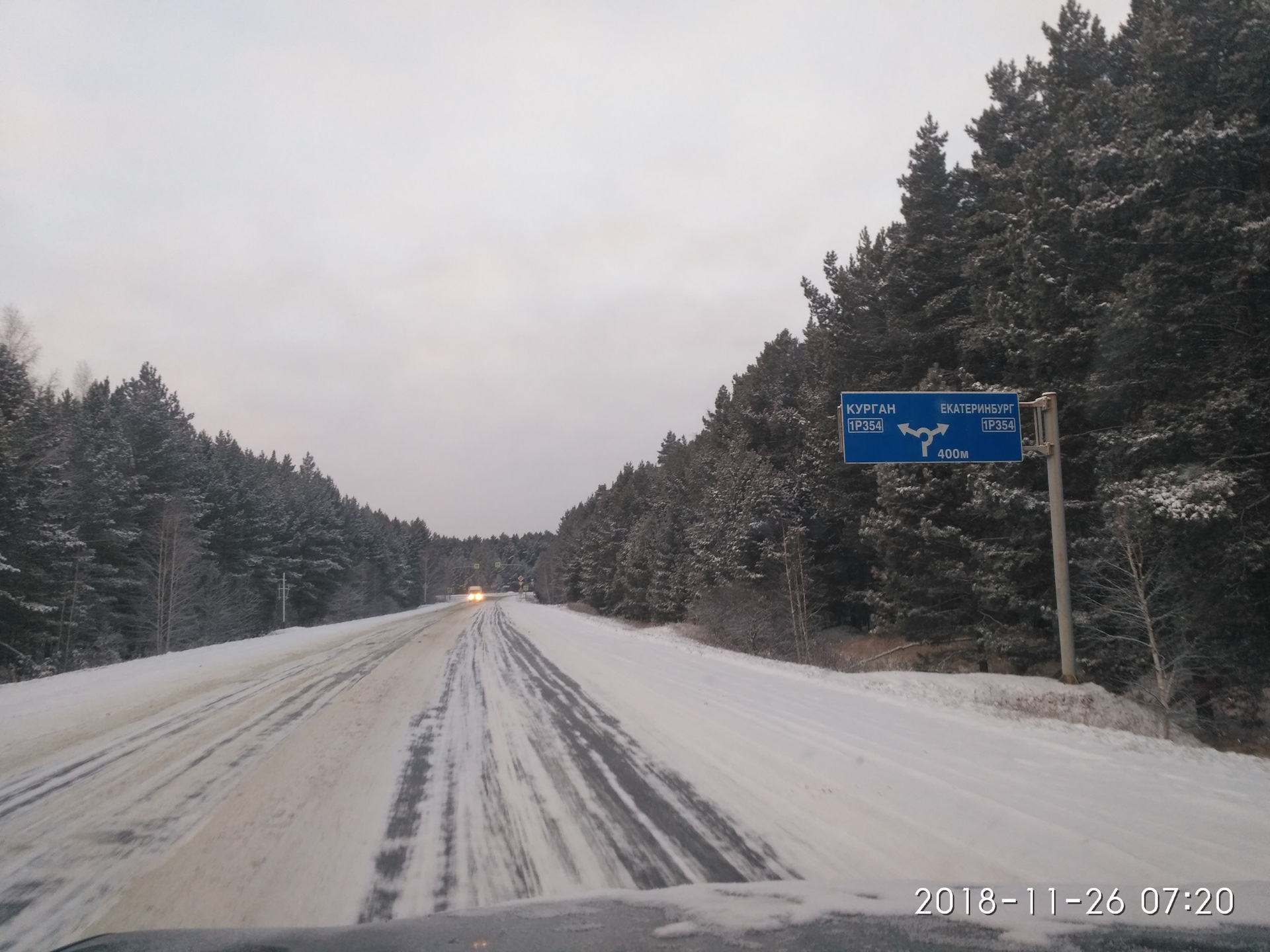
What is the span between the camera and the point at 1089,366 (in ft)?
56.6

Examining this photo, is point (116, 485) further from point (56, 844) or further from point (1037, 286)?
point (1037, 286)

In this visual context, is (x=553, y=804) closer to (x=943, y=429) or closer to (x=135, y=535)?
(x=943, y=429)

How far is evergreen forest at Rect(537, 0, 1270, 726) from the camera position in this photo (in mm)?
12859

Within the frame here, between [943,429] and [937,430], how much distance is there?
10 centimetres

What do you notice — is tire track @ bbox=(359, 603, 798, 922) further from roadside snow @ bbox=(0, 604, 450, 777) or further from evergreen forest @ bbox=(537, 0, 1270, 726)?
evergreen forest @ bbox=(537, 0, 1270, 726)

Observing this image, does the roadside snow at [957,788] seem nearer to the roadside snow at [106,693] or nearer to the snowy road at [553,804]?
the snowy road at [553,804]

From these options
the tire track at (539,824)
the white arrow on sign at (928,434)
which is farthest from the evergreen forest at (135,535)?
the white arrow on sign at (928,434)

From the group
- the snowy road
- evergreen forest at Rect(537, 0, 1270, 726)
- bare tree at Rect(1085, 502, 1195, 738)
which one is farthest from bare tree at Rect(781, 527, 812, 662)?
the snowy road

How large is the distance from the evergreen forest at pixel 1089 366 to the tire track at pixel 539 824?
9944 millimetres

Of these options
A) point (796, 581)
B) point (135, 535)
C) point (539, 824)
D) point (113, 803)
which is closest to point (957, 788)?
point (539, 824)

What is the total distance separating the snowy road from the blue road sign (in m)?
4.30

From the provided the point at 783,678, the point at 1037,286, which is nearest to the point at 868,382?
the point at 1037,286

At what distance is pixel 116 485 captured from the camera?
36.8 m

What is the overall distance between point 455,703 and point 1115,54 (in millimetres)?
21652
